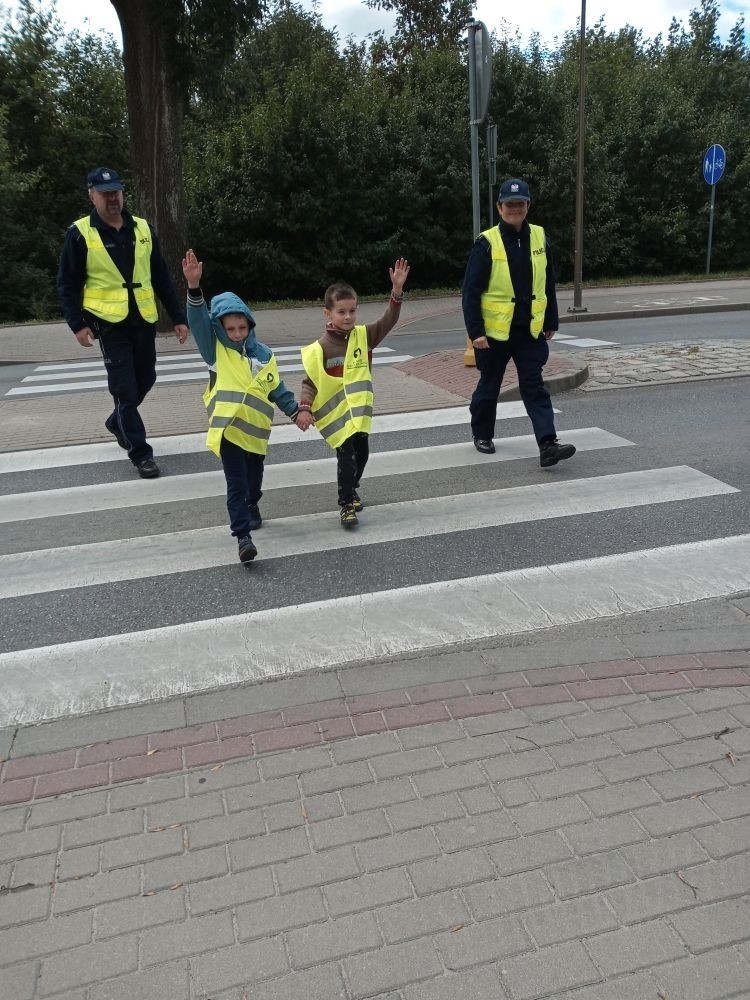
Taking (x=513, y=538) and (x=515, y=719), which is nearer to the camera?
(x=515, y=719)

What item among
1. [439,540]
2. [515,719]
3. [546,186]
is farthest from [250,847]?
[546,186]

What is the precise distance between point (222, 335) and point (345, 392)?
0.85 meters

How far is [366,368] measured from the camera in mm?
5309

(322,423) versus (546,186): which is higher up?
(546,186)

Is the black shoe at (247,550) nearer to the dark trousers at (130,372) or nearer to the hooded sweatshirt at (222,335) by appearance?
the hooded sweatshirt at (222,335)

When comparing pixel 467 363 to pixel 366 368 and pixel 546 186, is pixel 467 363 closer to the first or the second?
pixel 366 368

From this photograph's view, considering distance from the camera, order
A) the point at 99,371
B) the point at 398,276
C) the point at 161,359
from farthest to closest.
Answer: the point at 161,359 < the point at 99,371 < the point at 398,276

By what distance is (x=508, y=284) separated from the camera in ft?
20.7

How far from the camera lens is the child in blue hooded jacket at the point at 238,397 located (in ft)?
15.8

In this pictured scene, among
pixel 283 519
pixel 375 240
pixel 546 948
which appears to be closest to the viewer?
pixel 546 948

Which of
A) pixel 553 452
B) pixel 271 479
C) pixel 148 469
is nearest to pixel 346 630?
pixel 271 479

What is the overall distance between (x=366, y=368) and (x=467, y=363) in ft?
17.3

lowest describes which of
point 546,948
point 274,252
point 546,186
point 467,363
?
point 546,948

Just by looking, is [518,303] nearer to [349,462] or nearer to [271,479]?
[349,462]
